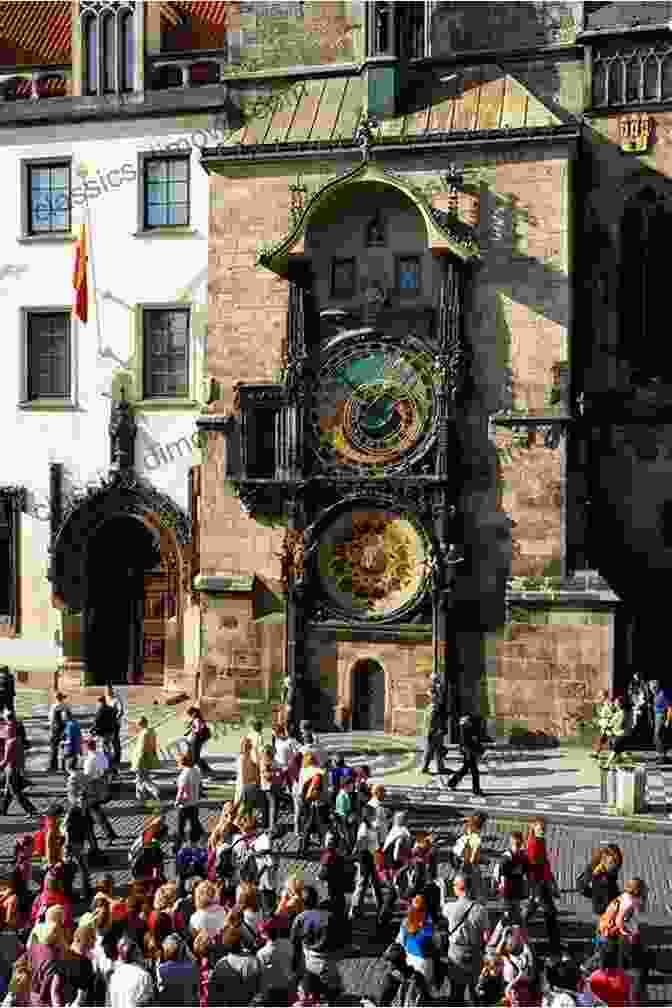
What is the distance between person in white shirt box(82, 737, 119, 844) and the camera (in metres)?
19.6

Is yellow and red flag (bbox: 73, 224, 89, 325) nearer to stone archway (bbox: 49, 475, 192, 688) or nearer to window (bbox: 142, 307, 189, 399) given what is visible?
window (bbox: 142, 307, 189, 399)

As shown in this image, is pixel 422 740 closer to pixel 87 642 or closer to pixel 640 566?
pixel 640 566

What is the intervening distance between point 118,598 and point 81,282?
26.6ft

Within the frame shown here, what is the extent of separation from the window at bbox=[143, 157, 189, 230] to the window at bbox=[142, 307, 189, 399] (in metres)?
2.32

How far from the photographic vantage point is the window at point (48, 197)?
34.1 metres

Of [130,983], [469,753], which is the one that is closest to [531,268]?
[469,753]

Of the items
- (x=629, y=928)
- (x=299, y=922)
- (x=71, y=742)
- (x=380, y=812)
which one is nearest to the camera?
(x=299, y=922)

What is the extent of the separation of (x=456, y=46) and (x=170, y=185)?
27.1 feet

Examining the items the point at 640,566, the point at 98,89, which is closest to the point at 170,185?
the point at 98,89

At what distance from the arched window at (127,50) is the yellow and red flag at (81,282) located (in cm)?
407

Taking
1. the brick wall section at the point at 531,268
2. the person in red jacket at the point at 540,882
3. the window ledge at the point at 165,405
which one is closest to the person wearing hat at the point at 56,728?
the window ledge at the point at 165,405

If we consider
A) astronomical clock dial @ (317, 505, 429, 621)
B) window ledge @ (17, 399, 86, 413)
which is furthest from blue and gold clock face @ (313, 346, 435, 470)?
window ledge @ (17, 399, 86, 413)

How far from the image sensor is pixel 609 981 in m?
11.8

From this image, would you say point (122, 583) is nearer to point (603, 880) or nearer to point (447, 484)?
point (447, 484)
